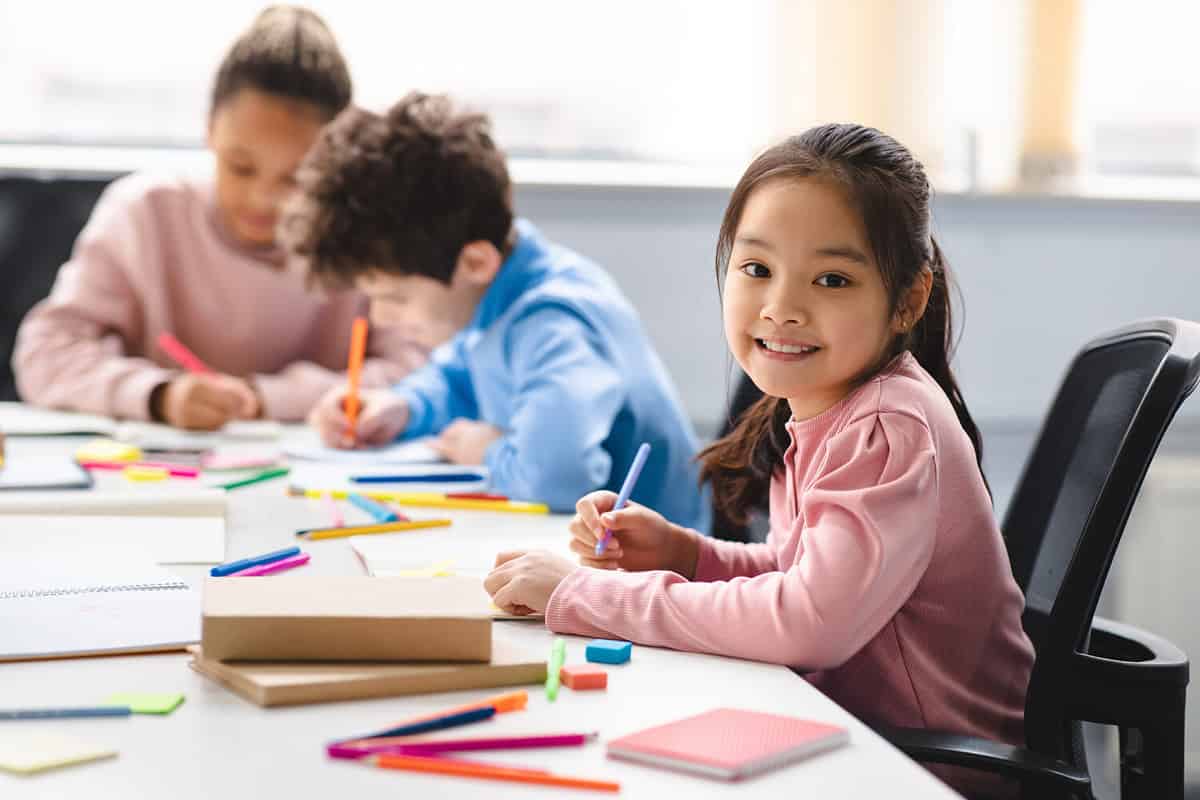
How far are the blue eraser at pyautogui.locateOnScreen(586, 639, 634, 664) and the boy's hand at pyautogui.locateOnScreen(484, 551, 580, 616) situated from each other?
84 millimetres

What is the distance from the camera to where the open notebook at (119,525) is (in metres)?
1.13

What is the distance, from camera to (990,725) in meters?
1.01

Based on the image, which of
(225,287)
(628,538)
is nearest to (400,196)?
(225,287)

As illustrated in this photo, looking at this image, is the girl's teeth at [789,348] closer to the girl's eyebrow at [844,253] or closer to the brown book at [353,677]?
the girl's eyebrow at [844,253]

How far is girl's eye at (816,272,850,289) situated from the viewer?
0.98m

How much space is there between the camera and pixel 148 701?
74 cm

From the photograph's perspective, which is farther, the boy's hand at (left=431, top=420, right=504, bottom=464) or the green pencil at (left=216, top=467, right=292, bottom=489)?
the boy's hand at (left=431, top=420, right=504, bottom=464)

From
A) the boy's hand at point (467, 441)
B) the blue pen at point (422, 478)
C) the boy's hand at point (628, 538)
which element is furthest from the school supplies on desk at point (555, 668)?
the boy's hand at point (467, 441)

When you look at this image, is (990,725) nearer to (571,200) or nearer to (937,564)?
(937,564)

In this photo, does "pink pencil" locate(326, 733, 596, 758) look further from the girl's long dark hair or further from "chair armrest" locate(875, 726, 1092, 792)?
the girl's long dark hair

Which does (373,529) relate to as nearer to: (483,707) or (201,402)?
(483,707)

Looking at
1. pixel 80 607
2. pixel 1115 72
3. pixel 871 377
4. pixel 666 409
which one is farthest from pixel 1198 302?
pixel 80 607

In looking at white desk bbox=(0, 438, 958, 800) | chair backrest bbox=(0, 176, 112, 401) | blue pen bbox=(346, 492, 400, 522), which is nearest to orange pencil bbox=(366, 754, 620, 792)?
white desk bbox=(0, 438, 958, 800)

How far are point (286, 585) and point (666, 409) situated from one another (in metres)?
0.92
